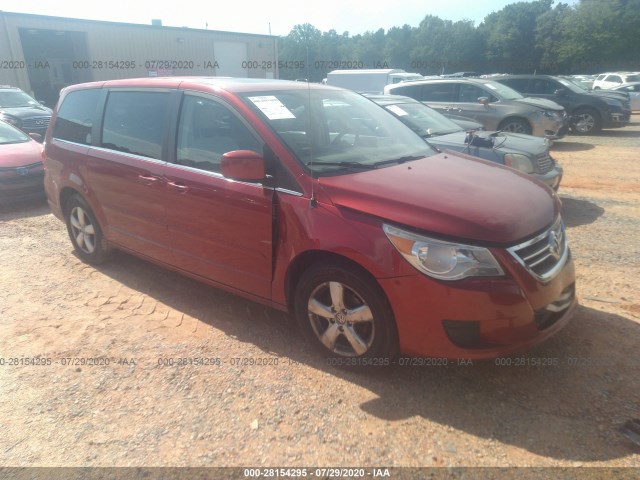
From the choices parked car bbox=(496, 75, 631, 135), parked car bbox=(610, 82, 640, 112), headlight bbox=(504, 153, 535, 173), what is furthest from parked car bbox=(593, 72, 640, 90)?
headlight bbox=(504, 153, 535, 173)

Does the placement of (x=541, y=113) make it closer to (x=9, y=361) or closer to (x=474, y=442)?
(x=474, y=442)

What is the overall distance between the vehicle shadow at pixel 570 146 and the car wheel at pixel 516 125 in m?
1.88

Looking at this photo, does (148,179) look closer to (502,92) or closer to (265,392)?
(265,392)

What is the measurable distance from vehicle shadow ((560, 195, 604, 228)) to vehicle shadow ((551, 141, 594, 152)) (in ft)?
18.1

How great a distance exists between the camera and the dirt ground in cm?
234

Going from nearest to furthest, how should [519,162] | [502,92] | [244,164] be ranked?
[244,164] → [519,162] → [502,92]

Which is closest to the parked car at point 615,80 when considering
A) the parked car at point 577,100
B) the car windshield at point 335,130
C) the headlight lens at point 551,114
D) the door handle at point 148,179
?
the parked car at point 577,100

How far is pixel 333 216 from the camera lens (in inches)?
106

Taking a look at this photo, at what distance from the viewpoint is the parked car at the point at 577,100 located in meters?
13.3

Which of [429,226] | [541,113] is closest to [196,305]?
[429,226]

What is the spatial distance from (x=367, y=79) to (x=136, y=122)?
1571 centimetres

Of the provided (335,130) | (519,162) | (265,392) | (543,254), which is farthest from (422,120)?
(265,392)

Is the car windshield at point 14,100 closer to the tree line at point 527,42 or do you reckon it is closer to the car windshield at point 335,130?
the car windshield at point 335,130

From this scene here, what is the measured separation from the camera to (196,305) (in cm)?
392
